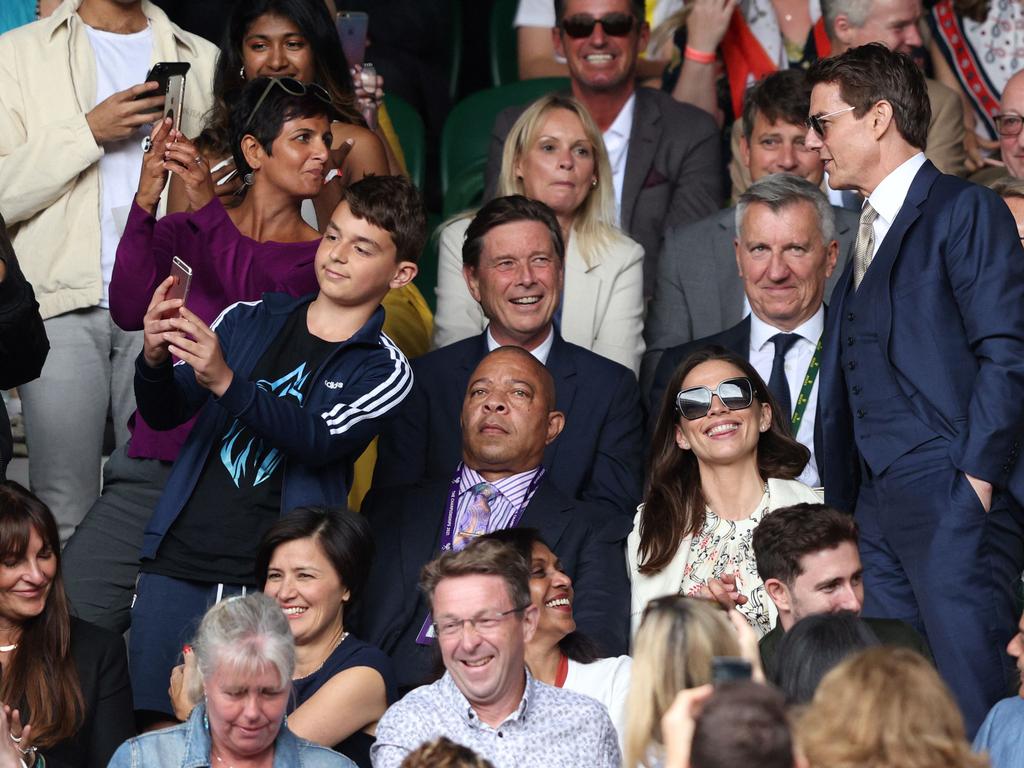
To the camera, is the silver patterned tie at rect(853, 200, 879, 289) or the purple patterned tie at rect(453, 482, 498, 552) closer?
the silver patterned tie at rect(853, 200, 879, 289)

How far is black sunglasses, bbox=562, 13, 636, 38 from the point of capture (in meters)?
6.39

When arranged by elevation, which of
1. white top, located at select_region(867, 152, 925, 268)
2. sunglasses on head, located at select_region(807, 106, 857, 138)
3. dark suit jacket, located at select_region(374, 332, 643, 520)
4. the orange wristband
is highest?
the orange wristband

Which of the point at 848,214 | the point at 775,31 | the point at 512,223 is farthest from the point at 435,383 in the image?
the point at 775,31

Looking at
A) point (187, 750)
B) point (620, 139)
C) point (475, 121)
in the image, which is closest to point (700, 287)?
point (620, 139)

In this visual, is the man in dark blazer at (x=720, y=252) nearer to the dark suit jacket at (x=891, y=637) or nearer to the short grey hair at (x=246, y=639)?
the dark suit jacket at (x=891, y=637)

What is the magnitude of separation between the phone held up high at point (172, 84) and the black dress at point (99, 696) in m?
1.57

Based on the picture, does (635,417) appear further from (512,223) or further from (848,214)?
(848,214)

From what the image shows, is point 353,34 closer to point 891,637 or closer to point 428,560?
point 428,560

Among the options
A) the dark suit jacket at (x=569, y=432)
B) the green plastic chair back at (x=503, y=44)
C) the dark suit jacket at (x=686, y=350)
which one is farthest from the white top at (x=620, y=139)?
the green plastic chair back at (x=503, y=44)

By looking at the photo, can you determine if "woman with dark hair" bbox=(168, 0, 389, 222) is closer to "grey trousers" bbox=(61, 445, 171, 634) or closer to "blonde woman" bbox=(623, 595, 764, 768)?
"grey trousers" bbox=(61, 445, 171, 634)

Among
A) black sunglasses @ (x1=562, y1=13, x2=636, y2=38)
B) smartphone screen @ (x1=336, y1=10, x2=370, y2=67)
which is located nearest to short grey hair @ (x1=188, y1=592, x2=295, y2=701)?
smartphone screen @ (x1=336, y1=10, x2=370, y2=67)

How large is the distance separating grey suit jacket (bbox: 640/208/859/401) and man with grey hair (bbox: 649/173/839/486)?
311 millimetres

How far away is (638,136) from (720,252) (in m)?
0.74

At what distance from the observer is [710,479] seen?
4.73 m
